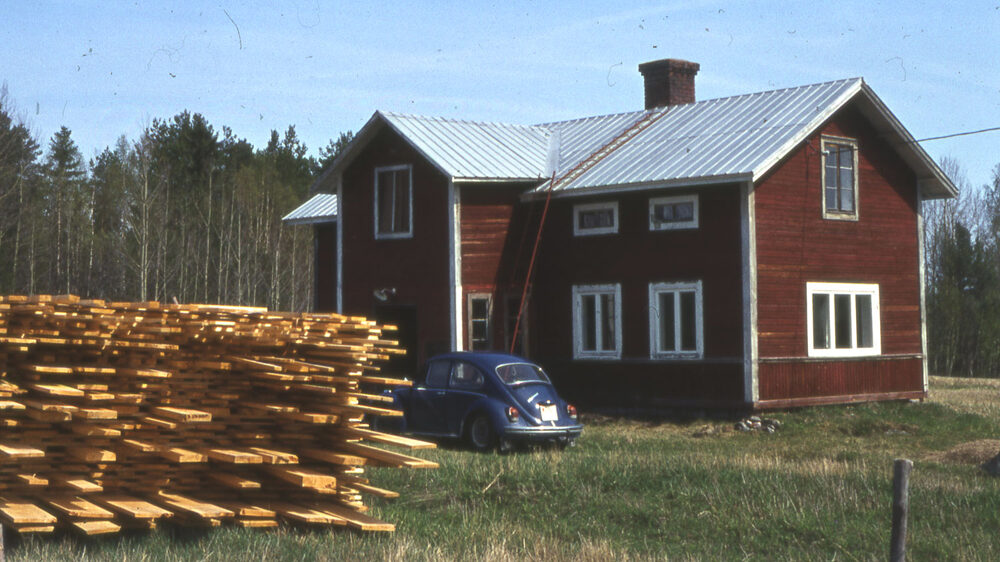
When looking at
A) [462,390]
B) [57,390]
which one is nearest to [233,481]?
[57,390]

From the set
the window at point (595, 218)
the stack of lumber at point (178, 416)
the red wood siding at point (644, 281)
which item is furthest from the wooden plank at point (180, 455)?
the window at point (595, 218)

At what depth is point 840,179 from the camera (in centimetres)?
2811

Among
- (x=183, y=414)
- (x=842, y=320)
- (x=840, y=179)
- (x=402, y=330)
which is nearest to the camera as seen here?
(x=183, y=414)

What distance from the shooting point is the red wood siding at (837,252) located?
1032 inches

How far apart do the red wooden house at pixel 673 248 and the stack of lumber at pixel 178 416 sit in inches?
552

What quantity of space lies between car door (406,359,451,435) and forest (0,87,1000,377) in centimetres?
3451

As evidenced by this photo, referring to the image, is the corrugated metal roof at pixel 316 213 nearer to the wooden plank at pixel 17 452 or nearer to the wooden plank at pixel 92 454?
the wooden plank at pixel 92 454

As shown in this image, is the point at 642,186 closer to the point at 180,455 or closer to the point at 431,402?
the point at 431,402

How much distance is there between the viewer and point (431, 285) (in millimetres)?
28344

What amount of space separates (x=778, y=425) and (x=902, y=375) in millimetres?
5260

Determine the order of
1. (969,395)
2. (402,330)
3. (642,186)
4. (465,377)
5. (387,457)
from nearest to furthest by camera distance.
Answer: (387,457), (465,377), (642,186), (402,330), (969,395)

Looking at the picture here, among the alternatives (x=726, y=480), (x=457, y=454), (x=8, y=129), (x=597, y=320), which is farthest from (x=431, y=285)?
(x=8, y=129)

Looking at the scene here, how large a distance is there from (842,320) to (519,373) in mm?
9806

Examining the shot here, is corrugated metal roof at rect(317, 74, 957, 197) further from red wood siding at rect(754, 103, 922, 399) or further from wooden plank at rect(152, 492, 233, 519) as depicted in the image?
wooden plank at rect(152, 492, 233, 519)
